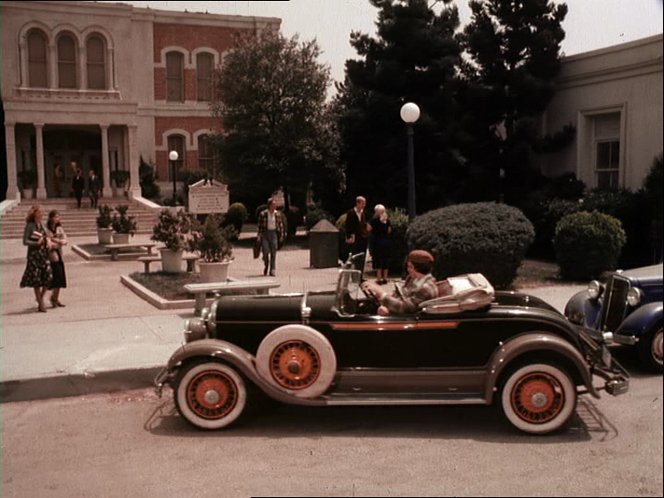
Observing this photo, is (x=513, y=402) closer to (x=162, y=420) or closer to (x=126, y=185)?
(x=162, y=420)

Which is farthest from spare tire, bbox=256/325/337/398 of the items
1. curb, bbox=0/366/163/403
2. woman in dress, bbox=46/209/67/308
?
woman in dress, bbox=46/209/67/308

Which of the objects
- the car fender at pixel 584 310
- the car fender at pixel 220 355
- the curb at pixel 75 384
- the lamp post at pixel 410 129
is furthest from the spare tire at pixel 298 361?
the curb at pixel 75 384

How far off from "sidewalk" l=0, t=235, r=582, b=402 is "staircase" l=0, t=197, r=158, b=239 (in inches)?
356

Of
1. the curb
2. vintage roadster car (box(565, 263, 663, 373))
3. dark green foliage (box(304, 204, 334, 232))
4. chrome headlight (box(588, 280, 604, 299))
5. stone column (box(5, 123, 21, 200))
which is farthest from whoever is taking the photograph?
stone column (box(5, 123, 21, 200))

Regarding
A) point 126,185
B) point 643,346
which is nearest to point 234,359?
point 643,346

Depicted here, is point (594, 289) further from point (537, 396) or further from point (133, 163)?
point (133, 163)

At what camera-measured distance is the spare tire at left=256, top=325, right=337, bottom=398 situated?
2.87 metres

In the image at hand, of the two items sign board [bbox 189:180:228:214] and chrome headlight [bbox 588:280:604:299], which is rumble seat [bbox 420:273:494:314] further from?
sign board [bbox 189:180:228:214]

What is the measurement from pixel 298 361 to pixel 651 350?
172cm

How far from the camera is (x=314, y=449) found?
7.89ft

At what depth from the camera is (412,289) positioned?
250 centimetres

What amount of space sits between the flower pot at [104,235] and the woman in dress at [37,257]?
823cm

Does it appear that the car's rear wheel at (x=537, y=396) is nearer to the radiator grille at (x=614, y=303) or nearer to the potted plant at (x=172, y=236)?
the radiator grille at (x=614, y=303)

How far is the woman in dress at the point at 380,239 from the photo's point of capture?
2549 mm
